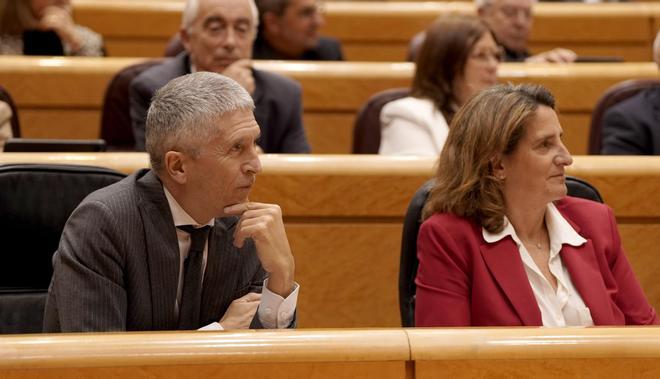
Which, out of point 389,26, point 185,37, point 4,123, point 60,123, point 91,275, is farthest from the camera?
point 389,26

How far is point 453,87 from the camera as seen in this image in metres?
1.48

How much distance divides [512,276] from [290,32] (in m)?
0.99

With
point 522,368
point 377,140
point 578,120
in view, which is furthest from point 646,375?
point 578,120

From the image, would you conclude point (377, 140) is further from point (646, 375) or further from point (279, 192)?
point (646, 375)

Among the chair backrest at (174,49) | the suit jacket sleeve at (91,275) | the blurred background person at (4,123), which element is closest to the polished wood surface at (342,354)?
the suit jacket sleeve at (91,275)

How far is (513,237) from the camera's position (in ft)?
3.18

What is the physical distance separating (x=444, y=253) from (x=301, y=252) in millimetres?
237

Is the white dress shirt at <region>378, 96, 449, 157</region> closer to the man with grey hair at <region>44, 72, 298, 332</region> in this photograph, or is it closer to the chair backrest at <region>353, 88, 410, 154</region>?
the chair backrest at <region>353, 88, 410, 154</region>

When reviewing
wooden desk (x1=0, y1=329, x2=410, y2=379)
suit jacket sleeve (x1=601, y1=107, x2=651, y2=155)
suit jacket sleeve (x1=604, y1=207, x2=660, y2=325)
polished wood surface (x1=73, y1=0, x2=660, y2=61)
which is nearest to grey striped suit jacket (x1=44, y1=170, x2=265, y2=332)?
wooden desk (x1=0, y1=329, x2=410, y2=379)

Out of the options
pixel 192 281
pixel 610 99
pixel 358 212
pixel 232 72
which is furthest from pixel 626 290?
pixel 232 72

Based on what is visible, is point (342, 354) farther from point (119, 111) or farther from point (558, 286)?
point (119, 111)

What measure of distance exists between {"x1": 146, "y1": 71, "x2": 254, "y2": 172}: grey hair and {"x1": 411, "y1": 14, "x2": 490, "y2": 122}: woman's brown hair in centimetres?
65

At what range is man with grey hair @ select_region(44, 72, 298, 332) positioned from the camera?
81cm

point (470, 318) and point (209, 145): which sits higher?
point (209, 145)
